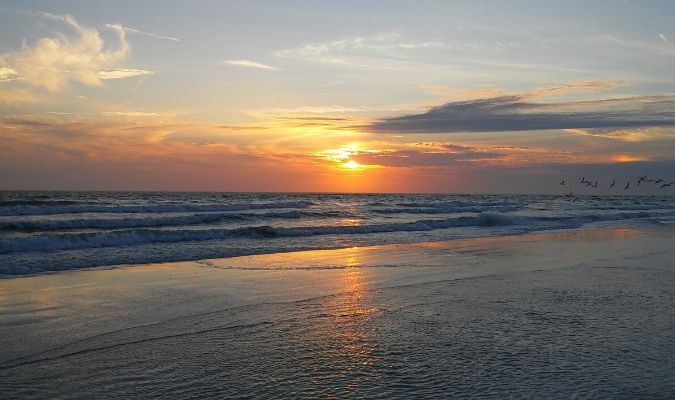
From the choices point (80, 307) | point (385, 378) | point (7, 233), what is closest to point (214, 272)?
point (80, 307)

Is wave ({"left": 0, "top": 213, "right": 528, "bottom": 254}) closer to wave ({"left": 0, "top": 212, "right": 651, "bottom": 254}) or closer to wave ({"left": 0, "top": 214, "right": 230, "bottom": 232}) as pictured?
wave ({"left": 0, "top": 212, "right": 651, "bottom": 254})

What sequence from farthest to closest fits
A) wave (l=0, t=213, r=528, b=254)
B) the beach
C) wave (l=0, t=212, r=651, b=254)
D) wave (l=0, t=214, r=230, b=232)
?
wave (l=0, t=214, r=230, b=232) < wave (l=0, t=212, r=651, b=254) < wave (l=0, t=213, r=528, b=254) < the beach

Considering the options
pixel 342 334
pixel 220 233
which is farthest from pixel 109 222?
pixel 342 334

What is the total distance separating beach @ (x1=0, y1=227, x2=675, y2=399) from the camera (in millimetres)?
4695

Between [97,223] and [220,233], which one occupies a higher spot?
[97,223]

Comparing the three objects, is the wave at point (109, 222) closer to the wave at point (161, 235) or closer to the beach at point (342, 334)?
the wave at point (161, 235)

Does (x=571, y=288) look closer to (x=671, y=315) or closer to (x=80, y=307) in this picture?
(x=671, y=315)

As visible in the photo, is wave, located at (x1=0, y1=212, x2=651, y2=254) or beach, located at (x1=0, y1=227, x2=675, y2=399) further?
wave, located at (x1=0, y1=212, x2=651, y2=254)

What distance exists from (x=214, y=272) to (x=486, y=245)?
10.3 meters

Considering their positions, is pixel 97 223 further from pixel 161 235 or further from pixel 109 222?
pixel 161 235

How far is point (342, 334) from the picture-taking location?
20.7 ft

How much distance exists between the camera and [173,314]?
25.1ft

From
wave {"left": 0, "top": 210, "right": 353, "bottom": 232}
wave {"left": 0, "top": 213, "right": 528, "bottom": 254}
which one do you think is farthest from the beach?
wave {"left": 0, "top": 210, "right": 353, "bottom": 232}

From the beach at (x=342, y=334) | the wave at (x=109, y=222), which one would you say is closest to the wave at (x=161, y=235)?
the wave at (x=109, y=222)
